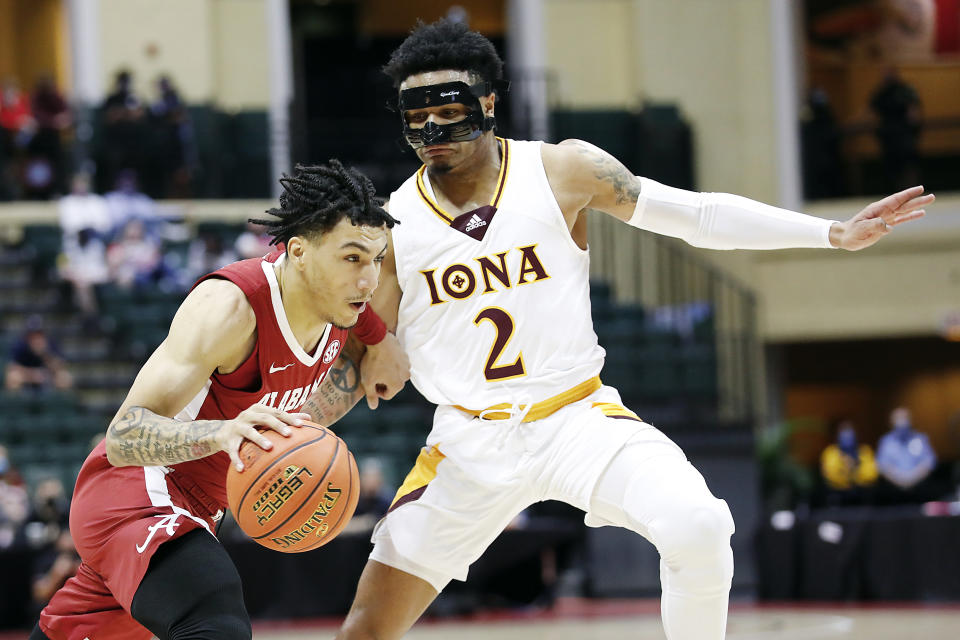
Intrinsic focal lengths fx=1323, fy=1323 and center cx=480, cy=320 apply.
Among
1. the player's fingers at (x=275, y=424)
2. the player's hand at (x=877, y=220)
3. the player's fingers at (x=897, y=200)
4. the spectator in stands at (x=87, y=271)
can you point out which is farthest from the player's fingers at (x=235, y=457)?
the spectator in stands at (x=87, y=271)

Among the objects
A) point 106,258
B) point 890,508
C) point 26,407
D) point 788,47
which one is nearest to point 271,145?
point 106,258

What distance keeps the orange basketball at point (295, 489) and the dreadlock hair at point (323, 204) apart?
2.23 ft

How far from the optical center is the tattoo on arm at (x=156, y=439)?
370 centimetres

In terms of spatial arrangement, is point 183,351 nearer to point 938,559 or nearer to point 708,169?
point 938,559

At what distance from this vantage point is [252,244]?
1348cm

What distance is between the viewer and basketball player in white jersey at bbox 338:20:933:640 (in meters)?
4.50

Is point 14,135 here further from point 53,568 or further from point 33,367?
point 53,568

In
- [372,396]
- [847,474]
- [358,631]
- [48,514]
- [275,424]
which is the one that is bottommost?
[847,474]

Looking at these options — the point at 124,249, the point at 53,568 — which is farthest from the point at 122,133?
the point at 53,568

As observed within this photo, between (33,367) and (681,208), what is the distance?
31.1 ft

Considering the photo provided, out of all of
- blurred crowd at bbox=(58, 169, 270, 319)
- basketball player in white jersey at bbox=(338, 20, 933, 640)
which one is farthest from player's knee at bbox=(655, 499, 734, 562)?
blurred crowd at bbox=(58, 169, 270, 319)

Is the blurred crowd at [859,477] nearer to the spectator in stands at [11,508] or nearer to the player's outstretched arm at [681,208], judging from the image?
the spectator in stands at [11,508]

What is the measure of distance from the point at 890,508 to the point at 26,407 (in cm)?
829

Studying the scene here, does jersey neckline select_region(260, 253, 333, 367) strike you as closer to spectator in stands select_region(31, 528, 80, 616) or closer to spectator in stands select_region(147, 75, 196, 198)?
spectator in stands select_region(31, 528, 80, 616)
